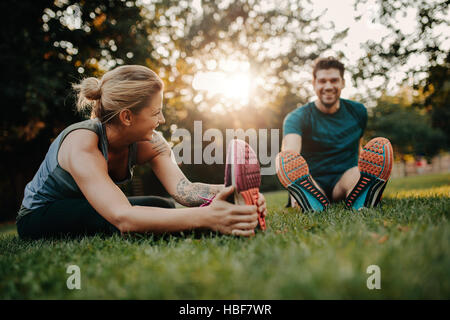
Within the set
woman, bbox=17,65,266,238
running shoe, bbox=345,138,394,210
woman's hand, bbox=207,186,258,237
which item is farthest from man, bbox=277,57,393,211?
woman's hand, bbox=207,186,258,237

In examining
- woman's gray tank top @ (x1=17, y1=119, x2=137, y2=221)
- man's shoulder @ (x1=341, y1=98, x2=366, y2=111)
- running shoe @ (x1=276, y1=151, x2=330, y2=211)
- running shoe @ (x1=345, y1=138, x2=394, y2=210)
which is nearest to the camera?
woman's gray tank top @ (x1=17, y1=119, x2=137, y2=221)

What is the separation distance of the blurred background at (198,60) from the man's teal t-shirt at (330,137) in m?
2.84

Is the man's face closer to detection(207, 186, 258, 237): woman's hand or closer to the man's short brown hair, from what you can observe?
the man's short brown hair

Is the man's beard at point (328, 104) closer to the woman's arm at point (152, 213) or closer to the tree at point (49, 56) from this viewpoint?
the woman's arm at point (152, 213)

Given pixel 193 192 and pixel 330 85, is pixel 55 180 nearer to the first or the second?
pixel 193 192

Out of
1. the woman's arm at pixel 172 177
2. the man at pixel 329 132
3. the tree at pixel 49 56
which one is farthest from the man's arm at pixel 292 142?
the tree at pixel 49 56

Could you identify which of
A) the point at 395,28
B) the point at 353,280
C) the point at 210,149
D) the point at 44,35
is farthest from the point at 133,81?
the point at 210,149

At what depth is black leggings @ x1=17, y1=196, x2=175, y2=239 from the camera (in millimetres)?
2135

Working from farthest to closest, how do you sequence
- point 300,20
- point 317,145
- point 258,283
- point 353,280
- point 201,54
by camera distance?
point 201,54, point 300,20, point 317,145, point 258,283, point 353,280

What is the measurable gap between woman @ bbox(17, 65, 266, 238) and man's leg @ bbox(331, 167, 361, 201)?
1538 millimetres

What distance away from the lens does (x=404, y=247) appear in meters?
1.16

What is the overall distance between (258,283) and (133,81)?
5.46ft

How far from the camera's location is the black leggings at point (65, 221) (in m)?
2.13
